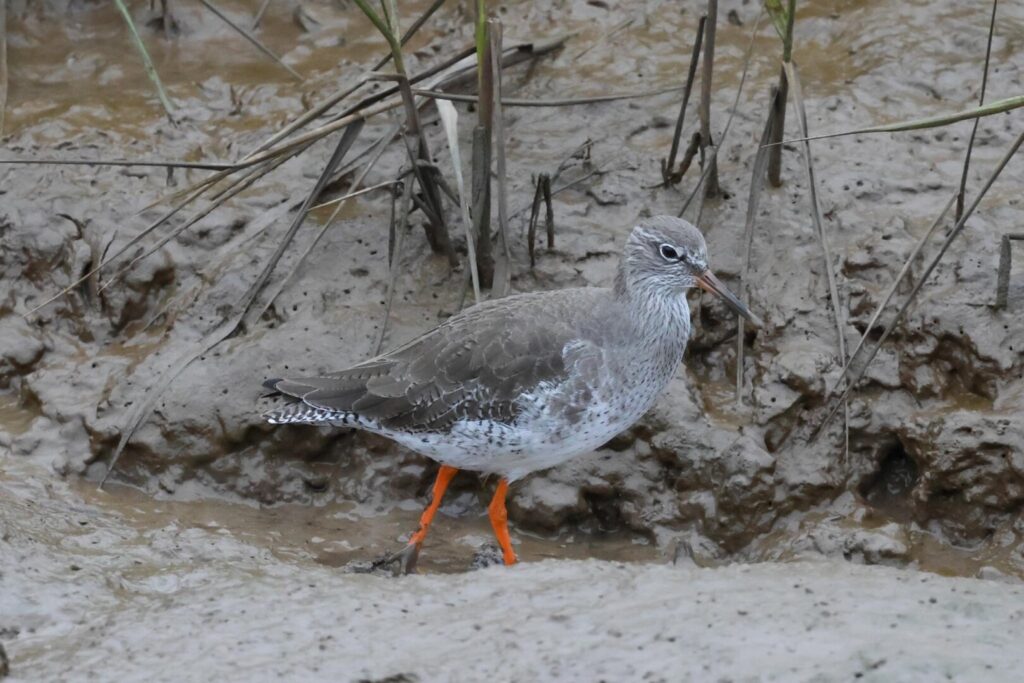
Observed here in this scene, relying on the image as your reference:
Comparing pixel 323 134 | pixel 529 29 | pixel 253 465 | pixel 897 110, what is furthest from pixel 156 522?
pixel 897 110

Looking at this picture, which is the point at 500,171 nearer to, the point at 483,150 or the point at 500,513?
the point at 483,150

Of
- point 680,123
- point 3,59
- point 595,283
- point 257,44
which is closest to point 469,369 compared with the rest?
point 595,283

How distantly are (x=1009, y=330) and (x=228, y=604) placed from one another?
168 inches

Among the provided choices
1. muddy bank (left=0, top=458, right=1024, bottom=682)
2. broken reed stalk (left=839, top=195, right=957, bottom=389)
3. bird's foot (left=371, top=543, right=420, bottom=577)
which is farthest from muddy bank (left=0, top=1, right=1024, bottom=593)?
muddy bank (left=0, top=458, right=1024, bottom=682)

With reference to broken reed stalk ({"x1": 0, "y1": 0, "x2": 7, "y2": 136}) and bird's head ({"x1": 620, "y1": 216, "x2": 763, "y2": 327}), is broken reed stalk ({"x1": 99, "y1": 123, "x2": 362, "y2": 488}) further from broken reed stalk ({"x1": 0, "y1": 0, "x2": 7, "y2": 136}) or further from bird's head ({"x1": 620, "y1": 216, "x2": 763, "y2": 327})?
broken reed stalk ({"x1": 0, "y1": 0, "x2": 7, "y2": 136})

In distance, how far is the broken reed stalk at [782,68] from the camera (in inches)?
280

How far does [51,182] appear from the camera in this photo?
829 cm

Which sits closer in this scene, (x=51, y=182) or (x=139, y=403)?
(x=139, y=403)

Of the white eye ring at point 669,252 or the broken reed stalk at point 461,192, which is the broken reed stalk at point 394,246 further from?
the white eye ring at point 669,252

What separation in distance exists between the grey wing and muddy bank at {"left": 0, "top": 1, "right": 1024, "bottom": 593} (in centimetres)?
56

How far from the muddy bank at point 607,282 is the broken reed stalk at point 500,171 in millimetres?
265

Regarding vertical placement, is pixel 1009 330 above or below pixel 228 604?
above

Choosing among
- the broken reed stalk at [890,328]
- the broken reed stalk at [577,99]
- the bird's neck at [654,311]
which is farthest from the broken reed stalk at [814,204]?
the bird's neck at [654,311]

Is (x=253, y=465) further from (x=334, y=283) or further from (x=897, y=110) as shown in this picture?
(x=897, y=110)
